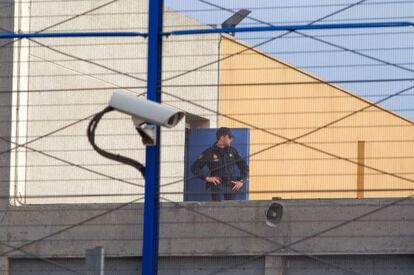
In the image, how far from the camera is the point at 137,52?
10.8 m

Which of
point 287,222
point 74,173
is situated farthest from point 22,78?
point 287,222

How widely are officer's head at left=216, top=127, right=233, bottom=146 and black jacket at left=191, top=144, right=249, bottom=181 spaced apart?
0.15 feet

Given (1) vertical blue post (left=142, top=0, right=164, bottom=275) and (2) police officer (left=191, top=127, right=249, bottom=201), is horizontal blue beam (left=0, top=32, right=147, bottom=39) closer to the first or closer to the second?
(1) vertical blue post (left=142, top=0, right=164, bottom=275)

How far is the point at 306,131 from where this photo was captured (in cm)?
980

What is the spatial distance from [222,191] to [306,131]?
722 millimetres

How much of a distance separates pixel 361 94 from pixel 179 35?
1308mm

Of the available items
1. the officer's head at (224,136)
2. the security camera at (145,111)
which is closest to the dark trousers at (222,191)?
the officer's head at (224,136)

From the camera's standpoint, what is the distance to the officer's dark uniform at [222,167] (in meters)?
9.86

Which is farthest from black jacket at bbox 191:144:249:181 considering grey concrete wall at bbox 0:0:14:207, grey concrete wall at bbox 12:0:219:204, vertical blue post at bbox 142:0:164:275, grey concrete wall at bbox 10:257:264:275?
grey concrete wall at bbox 0:0:14:207

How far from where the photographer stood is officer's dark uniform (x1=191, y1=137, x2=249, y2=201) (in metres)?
9.86

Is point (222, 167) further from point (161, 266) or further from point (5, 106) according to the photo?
point (5, 106)

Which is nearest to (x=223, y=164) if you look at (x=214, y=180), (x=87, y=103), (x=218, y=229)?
(x=214, y=180)

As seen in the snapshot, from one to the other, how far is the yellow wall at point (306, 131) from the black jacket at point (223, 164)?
0.09m

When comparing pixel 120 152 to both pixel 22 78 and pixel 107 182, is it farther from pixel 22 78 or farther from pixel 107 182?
pixel 22 78
